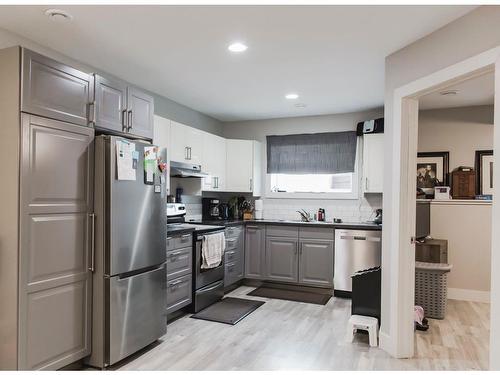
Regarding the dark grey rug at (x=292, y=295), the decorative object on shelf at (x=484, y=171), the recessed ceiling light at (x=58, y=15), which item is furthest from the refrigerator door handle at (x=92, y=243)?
the decorative object on shelf at (x=484, y=171)

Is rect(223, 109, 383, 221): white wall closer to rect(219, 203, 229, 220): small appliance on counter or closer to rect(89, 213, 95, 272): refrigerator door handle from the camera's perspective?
rect(219, 203, 229, 220): small appliance on counter

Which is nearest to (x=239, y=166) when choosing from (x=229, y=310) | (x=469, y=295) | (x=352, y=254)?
(x=352, y=254)

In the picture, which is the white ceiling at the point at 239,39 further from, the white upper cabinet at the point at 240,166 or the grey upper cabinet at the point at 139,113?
the white upper cabinet at the point at 240,166

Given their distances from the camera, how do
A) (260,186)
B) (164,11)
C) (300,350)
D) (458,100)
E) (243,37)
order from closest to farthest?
(164,11)
(243,37)
(300,350)
(458,100)
(260,186)

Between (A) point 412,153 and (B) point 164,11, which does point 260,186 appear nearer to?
(A) point 412,153

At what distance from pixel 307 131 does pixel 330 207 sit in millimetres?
1208

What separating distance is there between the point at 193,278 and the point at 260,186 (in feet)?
7.46

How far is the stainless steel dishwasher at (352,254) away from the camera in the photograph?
454cm

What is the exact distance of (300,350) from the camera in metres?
3.08


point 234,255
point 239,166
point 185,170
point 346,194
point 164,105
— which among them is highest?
point 164,105

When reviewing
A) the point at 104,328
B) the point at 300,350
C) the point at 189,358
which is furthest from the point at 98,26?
the point at 300,350

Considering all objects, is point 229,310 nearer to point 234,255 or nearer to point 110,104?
point 234,255

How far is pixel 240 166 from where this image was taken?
220 inches

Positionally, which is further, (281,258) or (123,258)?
(281,258)
